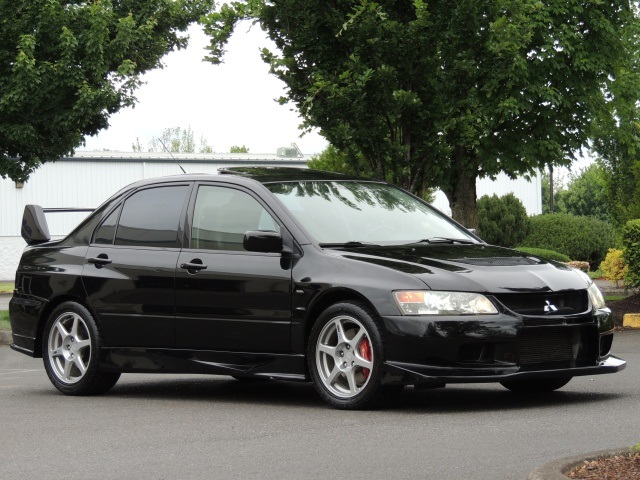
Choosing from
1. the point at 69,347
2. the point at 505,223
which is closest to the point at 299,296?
the point at 69,347

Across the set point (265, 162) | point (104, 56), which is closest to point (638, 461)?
point (104, 56)

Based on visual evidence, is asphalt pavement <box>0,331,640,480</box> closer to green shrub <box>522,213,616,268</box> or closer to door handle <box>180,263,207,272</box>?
door handle <box>180,263,207,272</box>

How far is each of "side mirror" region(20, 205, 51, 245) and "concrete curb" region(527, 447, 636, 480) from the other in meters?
6.13

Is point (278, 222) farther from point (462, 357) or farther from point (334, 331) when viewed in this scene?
point (462, 357)

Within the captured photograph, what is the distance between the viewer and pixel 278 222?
870 centimetres

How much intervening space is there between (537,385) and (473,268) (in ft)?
4.72

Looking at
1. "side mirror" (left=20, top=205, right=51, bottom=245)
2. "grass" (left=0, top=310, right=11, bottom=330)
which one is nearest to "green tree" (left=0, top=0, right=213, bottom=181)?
"grass" (left=0, top=310, right=11, bottom=330)

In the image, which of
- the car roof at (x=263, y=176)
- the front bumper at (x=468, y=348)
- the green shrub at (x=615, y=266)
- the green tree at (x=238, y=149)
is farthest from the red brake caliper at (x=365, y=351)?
the green tree at (x=238, y=149)

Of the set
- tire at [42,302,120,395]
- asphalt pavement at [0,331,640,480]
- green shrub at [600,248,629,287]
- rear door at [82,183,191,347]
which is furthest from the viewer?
green shrub at [600,248,629,287]

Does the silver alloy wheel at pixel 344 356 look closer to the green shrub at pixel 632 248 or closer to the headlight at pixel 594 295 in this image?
the headlight at pixel 594 295

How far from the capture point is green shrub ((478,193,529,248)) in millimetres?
38125

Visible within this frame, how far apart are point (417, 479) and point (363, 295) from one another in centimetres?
239

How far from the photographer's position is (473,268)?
797 cm

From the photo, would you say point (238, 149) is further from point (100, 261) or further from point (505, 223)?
point (100, 261)
